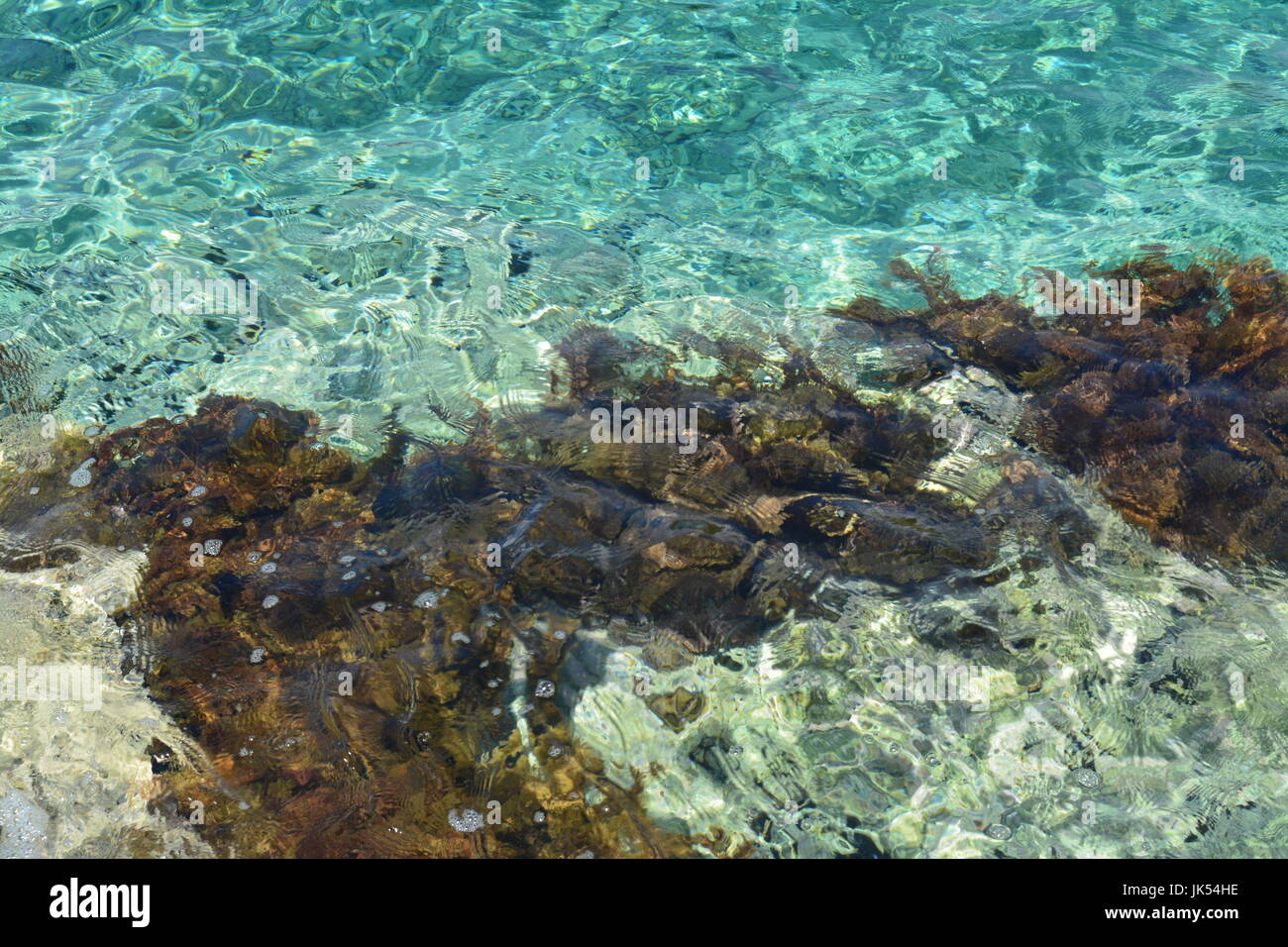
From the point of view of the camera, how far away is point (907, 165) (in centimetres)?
810

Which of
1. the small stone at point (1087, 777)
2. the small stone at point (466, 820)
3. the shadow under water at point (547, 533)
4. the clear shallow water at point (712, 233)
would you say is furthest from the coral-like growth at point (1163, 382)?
the small stone at point (466, 820)

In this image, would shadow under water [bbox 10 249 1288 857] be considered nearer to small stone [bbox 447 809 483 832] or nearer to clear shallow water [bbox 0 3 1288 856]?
small stone [bbox 447 809 483 832]

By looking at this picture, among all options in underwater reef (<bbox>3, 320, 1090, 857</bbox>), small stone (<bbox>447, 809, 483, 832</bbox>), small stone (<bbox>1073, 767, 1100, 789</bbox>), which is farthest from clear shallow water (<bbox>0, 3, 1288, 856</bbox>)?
small stone (<bbox>447, 809, 483, 832</bbox>)

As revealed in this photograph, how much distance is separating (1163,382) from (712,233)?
3.49 metres

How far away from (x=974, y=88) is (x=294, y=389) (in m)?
6.73

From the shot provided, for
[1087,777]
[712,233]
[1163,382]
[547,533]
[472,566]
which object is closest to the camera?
[1087,777]

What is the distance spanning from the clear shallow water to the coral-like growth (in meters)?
0.26

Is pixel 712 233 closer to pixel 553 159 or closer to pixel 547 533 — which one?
pixel 553 159

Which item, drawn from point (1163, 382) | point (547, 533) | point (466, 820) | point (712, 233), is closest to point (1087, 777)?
point (466, 820)

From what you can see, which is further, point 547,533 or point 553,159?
point 553,159

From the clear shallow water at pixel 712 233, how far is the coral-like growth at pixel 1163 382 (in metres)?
→ 0.26

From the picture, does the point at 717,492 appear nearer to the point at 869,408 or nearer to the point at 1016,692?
the point at 869,408

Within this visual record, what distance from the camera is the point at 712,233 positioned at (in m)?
7.53
